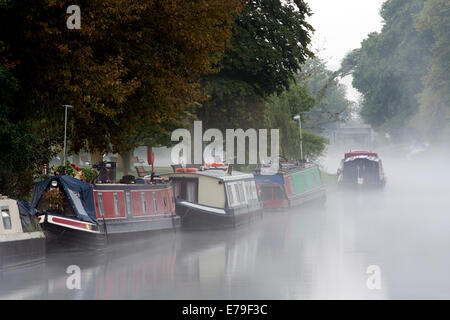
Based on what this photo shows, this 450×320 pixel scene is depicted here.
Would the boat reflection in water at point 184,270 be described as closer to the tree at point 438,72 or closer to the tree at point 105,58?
the tree at point 105,58

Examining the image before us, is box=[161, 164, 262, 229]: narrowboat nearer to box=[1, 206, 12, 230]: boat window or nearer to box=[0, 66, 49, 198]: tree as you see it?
box=[0, 66, 49, 198]: tree

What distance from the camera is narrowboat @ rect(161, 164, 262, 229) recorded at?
101 feet

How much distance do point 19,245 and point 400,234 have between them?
46.3ft

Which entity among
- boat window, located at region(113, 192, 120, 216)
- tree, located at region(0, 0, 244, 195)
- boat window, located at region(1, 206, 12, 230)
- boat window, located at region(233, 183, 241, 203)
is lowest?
boat window, located at region(1, 206, 12, 230)

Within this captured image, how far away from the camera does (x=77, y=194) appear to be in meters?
23.5

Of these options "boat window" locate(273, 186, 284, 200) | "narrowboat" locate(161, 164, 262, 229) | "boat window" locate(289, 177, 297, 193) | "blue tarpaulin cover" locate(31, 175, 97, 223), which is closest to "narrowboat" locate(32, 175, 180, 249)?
"blue tarpaulin cover" locate(31, 175, 97, 223)

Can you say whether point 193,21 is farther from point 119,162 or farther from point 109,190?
point 119,162

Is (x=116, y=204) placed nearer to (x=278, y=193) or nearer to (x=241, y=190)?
(x=241, y=190)

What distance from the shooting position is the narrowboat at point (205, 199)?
3073 cm

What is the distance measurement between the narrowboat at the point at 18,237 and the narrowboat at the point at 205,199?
407 inches

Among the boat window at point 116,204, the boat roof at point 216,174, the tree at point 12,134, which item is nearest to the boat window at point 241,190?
the boat roof at point 216,174

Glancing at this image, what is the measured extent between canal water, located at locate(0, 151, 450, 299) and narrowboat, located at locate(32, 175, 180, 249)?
45cm

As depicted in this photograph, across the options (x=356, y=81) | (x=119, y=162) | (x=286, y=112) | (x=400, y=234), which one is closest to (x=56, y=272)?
(x=400, y=234)

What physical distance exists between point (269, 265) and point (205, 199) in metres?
9.88
